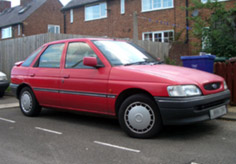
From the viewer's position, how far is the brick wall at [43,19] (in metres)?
31.8

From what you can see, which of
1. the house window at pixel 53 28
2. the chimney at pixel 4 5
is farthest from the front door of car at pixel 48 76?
the chimney at pixel 4 5

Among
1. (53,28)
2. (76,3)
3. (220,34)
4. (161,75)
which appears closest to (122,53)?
(161,75)

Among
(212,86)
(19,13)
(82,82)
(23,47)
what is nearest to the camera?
(212,86)

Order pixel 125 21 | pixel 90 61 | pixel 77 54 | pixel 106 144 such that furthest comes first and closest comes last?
pixel 125 21 < pixel 77 54 < pixel 90 61 < pixel 106 144

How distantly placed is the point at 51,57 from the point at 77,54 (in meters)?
0.85

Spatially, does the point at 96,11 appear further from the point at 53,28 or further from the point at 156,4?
the point at 53,28

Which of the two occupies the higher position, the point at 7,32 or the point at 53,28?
the point at 53,28

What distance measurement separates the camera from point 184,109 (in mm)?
4207

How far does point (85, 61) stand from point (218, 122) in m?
2.99

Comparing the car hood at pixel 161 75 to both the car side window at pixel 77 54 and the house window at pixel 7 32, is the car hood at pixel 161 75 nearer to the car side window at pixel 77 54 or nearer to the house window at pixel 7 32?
the car side window at pixel 77 54

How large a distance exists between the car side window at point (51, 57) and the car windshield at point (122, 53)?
104 cm

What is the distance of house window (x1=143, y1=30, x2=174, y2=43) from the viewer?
18370mm

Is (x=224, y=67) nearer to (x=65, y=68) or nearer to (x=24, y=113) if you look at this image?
(x=65, y=68)

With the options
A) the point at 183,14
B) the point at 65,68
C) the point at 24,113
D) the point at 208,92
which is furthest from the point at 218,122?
the point at 183,14
